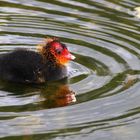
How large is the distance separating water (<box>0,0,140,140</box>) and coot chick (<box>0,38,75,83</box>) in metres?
0.11

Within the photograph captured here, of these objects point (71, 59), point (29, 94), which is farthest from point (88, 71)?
point (29, 94)

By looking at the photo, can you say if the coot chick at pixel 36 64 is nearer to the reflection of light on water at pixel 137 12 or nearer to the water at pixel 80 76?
the water at pixel 80 76

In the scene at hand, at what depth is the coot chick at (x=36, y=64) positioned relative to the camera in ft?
28.4

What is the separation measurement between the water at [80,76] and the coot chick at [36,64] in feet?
0.37

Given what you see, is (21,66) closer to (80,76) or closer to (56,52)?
(56,52)

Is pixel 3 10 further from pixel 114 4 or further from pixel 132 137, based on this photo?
pixel 132 137

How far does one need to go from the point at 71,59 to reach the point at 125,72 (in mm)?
744

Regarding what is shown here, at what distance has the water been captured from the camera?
7.25 metres

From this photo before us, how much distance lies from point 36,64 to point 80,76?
60 cm

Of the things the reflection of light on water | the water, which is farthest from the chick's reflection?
the reflection of light on water

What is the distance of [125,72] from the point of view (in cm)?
Answer: 888

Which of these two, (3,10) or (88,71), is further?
(3,10)

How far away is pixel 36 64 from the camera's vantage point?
28.5ft

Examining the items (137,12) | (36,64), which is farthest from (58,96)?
(137,12)
